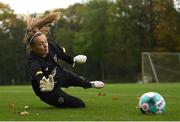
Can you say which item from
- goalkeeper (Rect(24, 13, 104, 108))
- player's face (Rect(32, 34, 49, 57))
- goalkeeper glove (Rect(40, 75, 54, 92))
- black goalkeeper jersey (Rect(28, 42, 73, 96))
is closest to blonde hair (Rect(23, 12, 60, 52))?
goalkeeper (Rect(24, 13, 104, 108))

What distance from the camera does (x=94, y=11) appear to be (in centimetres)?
6812

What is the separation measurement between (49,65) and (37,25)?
2.80ft

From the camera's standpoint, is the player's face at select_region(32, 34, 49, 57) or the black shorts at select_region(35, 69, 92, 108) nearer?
the player's face at select_region(32, 34, 49, 57)

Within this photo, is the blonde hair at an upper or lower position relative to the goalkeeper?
upper

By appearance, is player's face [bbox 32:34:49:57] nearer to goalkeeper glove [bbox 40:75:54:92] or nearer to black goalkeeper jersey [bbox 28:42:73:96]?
black goalkeeper jersey [bbox 28:42:73:96]

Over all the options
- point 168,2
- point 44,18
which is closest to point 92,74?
point 168,2

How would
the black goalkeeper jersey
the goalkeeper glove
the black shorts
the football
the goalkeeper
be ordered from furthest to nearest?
1. the black shorts
2. the goalkeeper
3. the black goalkeeper jersey
4. the goalkeeper glove
5. the football

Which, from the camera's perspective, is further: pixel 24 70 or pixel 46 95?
pixel 24 70

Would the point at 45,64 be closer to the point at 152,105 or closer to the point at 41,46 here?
the point at 41,46

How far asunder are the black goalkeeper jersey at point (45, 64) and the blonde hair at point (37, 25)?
10.5 inches

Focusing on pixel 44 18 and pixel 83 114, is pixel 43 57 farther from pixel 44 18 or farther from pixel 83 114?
pixel 83 114

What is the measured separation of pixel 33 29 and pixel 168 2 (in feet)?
150

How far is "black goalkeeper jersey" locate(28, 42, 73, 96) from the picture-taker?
27.6 ft

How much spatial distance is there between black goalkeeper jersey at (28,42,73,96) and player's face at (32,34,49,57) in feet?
0.26
